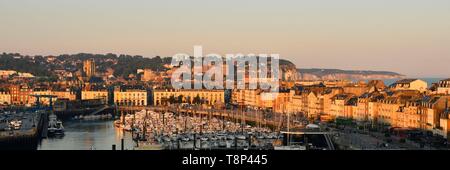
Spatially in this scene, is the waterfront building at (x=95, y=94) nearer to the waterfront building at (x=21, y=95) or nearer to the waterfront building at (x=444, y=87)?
the waterfront building at (x=21, y=95)

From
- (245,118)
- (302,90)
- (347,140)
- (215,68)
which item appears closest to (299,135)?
(347,140)

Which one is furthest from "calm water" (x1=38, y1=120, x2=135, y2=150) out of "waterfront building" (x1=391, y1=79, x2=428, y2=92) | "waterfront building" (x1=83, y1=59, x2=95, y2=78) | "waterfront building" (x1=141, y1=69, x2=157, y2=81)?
"waterfront building" (x1=83, y1=59, x2=95, y2=78)

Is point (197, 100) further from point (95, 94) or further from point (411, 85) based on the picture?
point (411, 85)

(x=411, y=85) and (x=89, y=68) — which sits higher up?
(x=89, y=68)

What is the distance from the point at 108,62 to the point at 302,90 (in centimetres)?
5823

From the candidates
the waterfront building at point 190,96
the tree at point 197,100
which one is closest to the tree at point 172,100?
the waterfront building at point 190,96

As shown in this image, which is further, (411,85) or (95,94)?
(95,94)

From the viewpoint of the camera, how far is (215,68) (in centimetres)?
6456

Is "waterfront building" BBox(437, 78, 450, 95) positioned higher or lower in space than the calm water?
higher

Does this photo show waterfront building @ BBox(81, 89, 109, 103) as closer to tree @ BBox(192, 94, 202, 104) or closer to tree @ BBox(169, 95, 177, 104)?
tree @ BBox(169, 95, 177, 104)

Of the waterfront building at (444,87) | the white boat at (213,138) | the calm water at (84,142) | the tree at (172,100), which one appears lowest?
the calm water at (84,142)

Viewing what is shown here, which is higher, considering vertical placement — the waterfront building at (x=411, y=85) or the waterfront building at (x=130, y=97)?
the waterfront building at (x=411, y=85)

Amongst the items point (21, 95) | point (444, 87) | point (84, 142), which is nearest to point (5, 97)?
point (21, 95)
